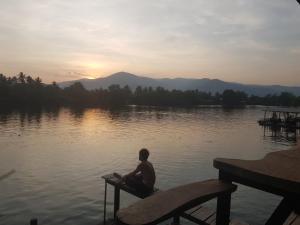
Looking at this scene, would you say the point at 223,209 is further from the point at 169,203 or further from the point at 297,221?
the point at 169,203

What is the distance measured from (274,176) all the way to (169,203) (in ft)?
2.75

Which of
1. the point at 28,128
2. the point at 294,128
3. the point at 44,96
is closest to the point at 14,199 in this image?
the point at 28,128

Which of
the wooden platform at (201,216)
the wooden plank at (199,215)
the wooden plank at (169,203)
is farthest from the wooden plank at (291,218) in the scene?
the wooden plank at (199,215)

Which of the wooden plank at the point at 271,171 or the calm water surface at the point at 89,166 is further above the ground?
the wooden plank at the point at 271,171

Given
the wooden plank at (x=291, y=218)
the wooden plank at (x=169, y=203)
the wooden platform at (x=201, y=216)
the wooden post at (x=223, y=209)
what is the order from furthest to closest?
1. the wooden platform at (x=201, y=216)
2. the wooden post at (x=223, y=209)
3. the wooden plank at (x=291, y=218)
4. the wooden plank at (x=169, y=203)

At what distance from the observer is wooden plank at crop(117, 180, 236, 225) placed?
98.7 inches

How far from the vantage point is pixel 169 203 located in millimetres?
2820

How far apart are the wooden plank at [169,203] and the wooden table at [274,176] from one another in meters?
0.19

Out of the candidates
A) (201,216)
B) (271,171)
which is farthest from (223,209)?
(201,216)

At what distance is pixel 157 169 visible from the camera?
35812 millimetres

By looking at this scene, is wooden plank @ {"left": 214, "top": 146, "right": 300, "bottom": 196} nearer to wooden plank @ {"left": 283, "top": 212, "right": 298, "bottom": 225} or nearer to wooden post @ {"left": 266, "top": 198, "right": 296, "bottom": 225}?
wooden post @ {"left": 266, "top": 198, "right": 296, "bottom": 225}

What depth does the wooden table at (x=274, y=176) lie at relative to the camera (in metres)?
2.85

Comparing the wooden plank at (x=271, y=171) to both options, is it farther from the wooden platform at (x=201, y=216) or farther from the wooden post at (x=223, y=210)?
the wooden platform at (x=201, y=216)

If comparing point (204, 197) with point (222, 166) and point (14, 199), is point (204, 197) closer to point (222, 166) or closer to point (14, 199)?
point (222, 166)
